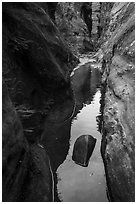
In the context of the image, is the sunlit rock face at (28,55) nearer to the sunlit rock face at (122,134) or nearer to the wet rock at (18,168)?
the wet rock at (18,168)

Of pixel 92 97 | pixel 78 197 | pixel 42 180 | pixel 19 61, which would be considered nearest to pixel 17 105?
pixel 19 61

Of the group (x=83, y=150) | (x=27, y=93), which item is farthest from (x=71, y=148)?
(x=27, y=93)

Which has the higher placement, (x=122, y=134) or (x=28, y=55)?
(x=28, y=55)

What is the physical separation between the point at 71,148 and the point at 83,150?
713mm

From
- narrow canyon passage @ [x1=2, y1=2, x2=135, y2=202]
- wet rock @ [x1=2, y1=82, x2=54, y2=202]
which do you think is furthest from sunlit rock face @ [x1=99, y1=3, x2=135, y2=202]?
wet rock @ [x1=2, y1=82, x2=54, y2=202]

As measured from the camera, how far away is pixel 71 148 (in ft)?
24.3

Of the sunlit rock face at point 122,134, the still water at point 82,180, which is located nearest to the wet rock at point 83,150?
the still water at point 82,180

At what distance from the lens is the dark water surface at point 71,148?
18.6ft

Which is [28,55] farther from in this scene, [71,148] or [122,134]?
[122,134]

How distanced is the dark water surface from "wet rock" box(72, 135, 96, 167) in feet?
0.50

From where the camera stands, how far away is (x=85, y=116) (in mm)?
9984

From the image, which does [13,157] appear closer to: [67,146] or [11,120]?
[11,120]

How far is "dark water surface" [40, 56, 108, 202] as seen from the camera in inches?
223

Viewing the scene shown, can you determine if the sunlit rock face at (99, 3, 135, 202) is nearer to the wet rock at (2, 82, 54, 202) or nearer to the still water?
the still water
